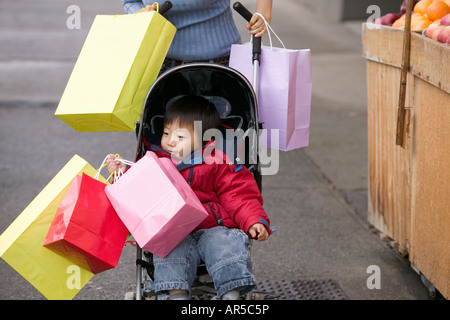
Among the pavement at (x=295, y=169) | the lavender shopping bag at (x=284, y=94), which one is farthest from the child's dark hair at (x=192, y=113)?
the pavement at (x=295, y=169)

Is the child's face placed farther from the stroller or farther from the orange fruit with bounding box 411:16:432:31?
the orange fruit with bounding box 411:16:432:31

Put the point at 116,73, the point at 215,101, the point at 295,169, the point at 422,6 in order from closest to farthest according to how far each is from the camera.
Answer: the point at 116,73, the point at 215,101, the point at 422,6, the point at 295,169

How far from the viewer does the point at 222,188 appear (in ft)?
11.0

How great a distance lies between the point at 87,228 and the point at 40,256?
0.26m

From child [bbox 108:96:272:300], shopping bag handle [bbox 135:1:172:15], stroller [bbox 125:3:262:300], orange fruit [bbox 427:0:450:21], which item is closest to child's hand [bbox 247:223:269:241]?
child [bbox 108:96:272:300]

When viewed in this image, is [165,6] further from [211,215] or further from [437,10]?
[437,10]

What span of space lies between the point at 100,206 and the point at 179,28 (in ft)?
3.63

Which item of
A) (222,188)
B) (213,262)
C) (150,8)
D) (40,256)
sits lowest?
(213,262)

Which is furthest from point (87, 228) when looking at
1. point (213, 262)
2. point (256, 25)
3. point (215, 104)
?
point (256, 25)

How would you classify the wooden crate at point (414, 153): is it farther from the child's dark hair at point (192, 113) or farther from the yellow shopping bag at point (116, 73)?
the yellow shopping bag at point (116, 73)

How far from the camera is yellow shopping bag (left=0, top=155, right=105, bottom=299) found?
3.04m

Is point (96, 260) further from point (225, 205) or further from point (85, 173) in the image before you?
point (225, 205)

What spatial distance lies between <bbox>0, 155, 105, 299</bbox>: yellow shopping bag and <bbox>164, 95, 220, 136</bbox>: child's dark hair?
646mm
